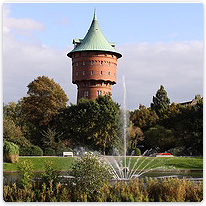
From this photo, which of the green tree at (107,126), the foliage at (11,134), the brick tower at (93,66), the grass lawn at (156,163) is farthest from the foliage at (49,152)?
the brick tower at (93,66)

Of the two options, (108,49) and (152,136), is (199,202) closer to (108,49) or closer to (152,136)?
(152,136)

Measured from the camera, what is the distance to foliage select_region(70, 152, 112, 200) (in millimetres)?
10120

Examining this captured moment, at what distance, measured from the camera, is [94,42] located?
4156 cm

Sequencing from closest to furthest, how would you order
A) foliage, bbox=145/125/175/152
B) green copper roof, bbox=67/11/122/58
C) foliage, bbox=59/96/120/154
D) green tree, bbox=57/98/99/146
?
foliage, bbox=59/96/120/154, green tree, bbox=57/98/99/146, foliage, bbox=145/125/175/152, green copper roof, bbox=67/11/122/58

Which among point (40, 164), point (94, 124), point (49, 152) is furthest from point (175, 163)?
point (49, 152)

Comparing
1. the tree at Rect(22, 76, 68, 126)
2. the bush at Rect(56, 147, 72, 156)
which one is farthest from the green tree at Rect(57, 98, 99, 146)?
the bush at Rect(56, 147, 72, 156)

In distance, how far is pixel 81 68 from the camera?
1623 inches

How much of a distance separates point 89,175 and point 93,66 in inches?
1229

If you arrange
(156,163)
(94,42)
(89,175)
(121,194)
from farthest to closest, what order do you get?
(94,42), (156,163), (89,175), (121,194)

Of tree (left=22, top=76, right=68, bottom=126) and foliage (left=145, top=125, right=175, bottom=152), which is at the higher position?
tree (left=22, top=76, right=68, bottom=126)

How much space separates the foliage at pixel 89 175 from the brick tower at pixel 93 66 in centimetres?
3055

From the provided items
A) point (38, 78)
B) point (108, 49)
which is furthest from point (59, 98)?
point (108, 49)

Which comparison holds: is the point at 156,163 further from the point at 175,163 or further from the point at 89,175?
the point at 89,175

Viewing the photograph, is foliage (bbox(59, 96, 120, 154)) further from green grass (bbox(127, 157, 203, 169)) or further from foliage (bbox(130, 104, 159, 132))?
green grass (bbox(127, 157, 203, 169))
